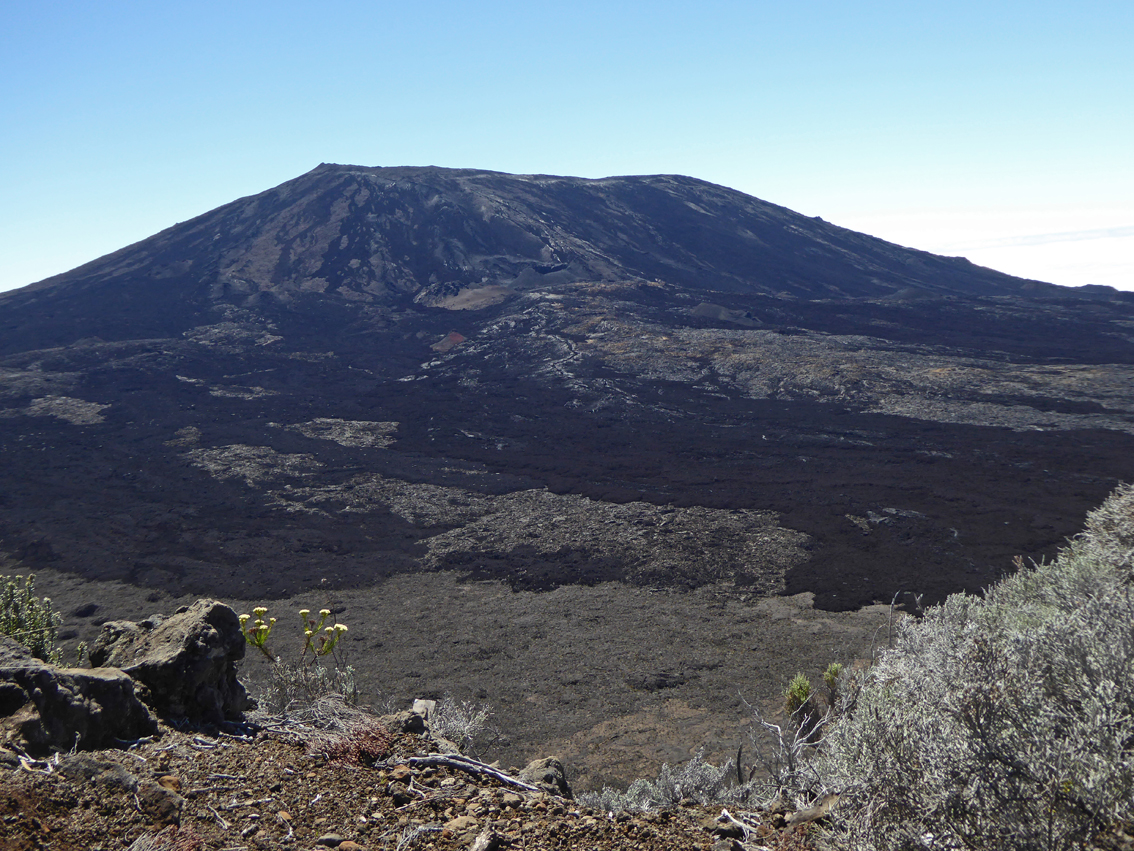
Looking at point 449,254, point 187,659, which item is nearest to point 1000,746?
point 187,659

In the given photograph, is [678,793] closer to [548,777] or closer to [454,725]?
[548,777]

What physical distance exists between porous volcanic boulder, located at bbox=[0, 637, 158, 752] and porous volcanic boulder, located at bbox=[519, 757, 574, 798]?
2413mm

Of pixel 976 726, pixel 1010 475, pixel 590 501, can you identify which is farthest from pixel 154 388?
pixel 976 726

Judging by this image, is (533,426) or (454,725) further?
(533,426)

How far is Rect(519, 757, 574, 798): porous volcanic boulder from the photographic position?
4720mm

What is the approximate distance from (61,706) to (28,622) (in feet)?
14.3

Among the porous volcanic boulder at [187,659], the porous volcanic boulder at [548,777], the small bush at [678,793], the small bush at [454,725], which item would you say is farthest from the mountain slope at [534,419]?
the porous volcanic boulder at [187,659]

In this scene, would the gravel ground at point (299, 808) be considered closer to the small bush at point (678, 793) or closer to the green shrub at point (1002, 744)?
the green shrub at point (1002, 744)

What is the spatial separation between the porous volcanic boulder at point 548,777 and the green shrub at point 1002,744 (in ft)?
5.88

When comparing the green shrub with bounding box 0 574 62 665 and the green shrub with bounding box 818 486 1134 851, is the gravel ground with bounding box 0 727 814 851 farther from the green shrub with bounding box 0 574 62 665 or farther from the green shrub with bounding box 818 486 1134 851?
the green shrub with bounding box 0 574 62 665

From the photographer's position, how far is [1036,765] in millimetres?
2771

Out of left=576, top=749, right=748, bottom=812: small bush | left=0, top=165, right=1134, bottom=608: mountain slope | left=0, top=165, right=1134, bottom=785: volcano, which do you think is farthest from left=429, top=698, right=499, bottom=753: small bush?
left=0, top=165, right=1134, bottom=608: mountain slope

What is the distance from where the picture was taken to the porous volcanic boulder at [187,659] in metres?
4.64

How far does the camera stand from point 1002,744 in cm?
295
